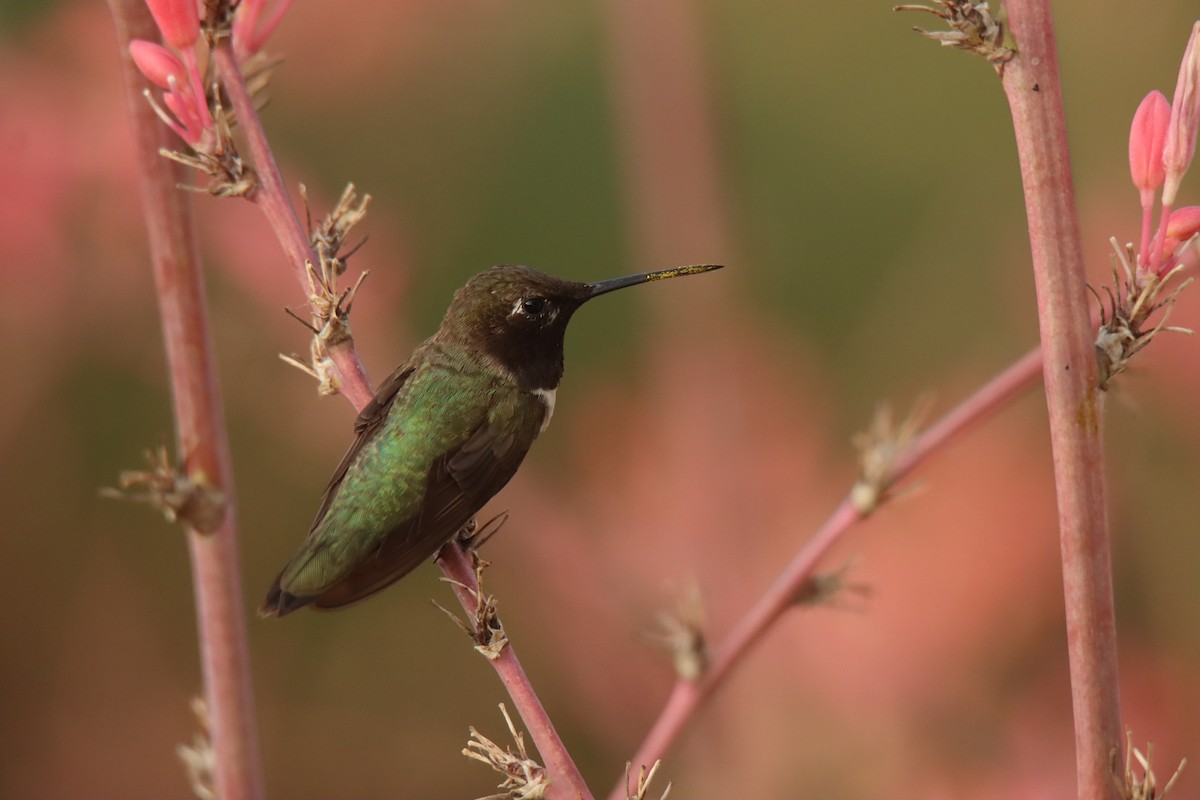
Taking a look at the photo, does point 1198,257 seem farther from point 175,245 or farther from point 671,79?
point 671,79

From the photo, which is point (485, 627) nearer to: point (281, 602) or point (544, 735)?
point (544, 735)

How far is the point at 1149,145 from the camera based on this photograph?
1.49 metres

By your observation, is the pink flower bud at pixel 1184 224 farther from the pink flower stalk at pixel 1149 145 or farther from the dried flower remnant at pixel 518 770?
the dried flower remnant at pixel 518 770

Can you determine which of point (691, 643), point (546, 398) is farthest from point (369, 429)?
point (691, 643)

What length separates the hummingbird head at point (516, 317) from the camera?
2477 mm

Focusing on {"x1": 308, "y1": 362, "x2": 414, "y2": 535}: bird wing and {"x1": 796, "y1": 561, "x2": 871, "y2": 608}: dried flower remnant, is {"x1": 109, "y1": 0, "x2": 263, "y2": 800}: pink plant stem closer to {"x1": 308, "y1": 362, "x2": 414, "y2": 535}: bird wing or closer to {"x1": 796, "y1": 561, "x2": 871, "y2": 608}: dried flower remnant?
{"x1": 308, "y1": 362, "x2": 414, "y2": 535}: bird wing

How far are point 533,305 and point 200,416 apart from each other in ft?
2.80

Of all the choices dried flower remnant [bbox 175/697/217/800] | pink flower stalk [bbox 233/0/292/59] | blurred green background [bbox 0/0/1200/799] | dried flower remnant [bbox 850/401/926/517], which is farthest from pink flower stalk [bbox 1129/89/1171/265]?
blurred green background [bbox 0/0/1200/799]

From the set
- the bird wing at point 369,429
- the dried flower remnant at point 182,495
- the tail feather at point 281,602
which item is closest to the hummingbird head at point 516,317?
the bird wing at point 369,429

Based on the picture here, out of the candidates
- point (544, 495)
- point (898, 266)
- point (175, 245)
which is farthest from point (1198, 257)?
point (898, 266)

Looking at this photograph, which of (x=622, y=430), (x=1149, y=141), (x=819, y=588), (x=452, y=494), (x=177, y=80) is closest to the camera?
(x=1149, y=141)

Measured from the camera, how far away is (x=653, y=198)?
3672 mm

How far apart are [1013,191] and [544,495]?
270 centimetres

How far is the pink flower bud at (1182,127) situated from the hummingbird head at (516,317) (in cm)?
120
